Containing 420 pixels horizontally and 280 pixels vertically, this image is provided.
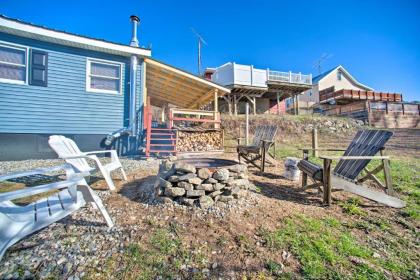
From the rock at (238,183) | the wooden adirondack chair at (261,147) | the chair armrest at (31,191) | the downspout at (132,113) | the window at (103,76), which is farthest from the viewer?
the downspout at (132,113)

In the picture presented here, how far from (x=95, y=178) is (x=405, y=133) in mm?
16426

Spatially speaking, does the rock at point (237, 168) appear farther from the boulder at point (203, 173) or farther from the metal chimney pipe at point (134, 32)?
the metal chimney pipe at point (134, 32)

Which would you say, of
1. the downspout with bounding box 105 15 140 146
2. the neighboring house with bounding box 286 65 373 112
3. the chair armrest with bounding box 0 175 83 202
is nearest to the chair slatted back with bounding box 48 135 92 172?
the chair armrest with bounding box 0 175 83 202

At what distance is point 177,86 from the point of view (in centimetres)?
986

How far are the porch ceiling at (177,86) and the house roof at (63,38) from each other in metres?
0.77

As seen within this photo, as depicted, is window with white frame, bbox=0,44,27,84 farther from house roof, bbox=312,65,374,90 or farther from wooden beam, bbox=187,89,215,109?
house roof, bbox=312,65,374,90

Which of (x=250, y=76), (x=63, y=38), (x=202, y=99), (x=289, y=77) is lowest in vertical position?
(x=202, y=99)

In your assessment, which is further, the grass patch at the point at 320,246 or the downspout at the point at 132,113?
the downspout at the point at 132,113

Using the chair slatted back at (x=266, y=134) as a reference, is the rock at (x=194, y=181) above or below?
below

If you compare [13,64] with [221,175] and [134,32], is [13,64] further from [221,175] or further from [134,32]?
[221,175]

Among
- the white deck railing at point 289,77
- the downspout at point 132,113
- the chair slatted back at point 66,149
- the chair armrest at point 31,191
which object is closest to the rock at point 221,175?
the chair armrest at point 31,191

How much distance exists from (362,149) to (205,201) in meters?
2.79

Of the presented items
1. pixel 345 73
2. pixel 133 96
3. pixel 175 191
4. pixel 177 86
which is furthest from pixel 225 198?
pixel 345 73

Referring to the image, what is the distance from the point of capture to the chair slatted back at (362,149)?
3.03m
